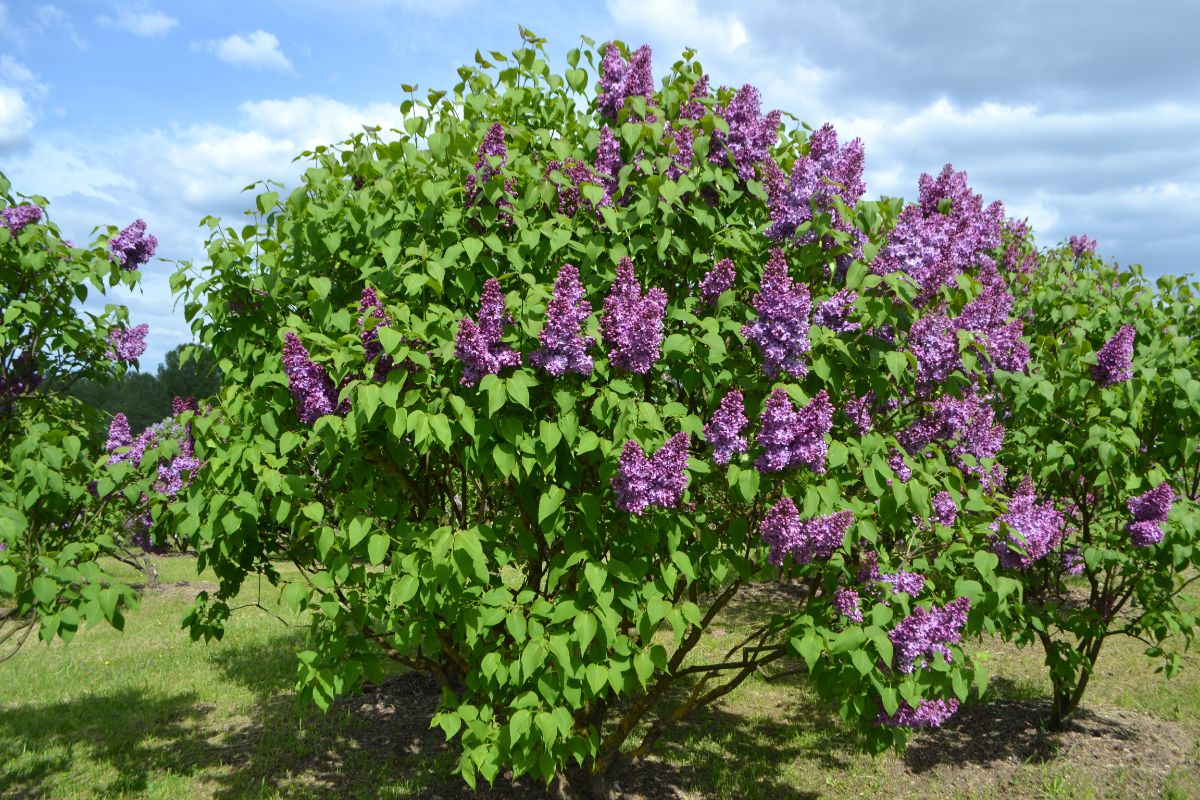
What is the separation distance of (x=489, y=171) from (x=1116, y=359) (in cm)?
394

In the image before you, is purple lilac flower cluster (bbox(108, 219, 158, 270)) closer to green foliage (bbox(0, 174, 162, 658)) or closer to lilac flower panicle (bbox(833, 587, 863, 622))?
green foliage (bbox(0, 174, 162, 658))

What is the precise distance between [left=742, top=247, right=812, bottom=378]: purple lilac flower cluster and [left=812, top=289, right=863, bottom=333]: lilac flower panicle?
196 mm

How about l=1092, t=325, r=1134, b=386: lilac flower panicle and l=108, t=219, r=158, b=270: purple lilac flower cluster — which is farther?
l=108, t=219, r=158, b=270: purple lilac flower cluster

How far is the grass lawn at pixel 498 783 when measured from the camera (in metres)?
5.89

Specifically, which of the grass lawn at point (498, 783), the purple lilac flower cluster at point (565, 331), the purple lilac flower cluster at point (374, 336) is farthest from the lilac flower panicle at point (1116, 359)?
the purple lilac flower cluster at point (374, 336)

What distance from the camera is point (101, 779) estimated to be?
A: 615cm

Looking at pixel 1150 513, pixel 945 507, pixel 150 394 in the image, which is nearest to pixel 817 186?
pixel 945 507

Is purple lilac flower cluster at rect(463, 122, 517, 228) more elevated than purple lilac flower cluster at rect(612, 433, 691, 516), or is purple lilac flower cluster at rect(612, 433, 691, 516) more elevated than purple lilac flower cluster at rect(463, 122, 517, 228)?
purple lilac flower cluster at rect(463, 122, 517, 228)

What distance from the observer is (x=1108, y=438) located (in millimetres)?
5086

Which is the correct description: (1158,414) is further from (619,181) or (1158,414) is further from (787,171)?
(619,181)

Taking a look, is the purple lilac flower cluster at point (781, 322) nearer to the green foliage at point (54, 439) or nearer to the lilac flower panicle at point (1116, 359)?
the lilac flower panicle at point (1116, 359)

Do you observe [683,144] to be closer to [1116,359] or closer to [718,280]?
[718,280]

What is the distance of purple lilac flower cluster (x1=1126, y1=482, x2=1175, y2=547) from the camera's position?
5.20m

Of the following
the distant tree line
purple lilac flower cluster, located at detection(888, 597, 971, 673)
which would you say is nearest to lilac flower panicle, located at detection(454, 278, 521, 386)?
purple lilac flower cluster, located at detection(888, 597, 971, 673)
